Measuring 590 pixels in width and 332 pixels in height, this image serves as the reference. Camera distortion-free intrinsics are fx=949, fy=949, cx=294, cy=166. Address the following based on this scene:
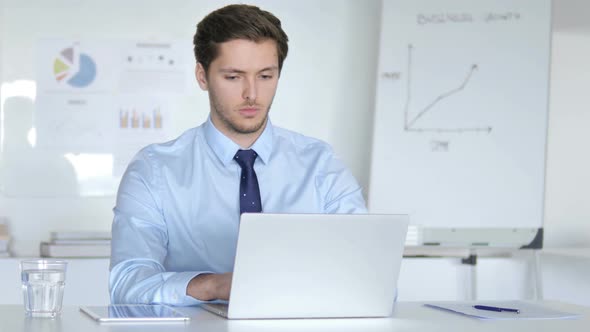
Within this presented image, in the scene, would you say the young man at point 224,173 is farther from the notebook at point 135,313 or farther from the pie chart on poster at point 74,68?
the pie chart on poster at point 74,68

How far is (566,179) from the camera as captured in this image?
14.9 ft

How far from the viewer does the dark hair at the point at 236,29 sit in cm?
245

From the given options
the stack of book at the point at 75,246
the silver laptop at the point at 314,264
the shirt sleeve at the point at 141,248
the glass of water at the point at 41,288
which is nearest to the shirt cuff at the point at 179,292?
the shirt sleeve at the point at 141,248

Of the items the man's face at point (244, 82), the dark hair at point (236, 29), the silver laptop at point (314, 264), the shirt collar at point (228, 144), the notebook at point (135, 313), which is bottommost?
the notebook at point (135, 313)

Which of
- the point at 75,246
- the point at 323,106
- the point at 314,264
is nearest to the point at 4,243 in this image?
the point at 75,246

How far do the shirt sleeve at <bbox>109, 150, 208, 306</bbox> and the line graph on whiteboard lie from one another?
194 cm

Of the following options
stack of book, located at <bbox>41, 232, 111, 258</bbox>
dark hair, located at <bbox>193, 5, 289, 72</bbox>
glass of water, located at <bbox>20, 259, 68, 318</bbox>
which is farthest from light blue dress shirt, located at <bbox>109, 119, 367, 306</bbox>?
stack of book, located at <bbox>41, 232, 111, 258</bbox>

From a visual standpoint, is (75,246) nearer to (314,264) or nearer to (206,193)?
(206,193)

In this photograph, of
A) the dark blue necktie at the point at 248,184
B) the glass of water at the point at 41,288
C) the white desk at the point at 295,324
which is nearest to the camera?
the white desk at the point at 295,324

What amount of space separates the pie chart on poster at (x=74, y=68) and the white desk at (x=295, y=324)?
7.71 ft

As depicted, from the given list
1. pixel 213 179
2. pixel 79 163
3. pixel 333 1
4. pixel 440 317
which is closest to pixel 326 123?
pixel 333 1

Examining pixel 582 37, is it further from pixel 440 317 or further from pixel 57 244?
pixel 440 317

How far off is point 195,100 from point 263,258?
101 inches

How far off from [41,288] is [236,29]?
0.92m
